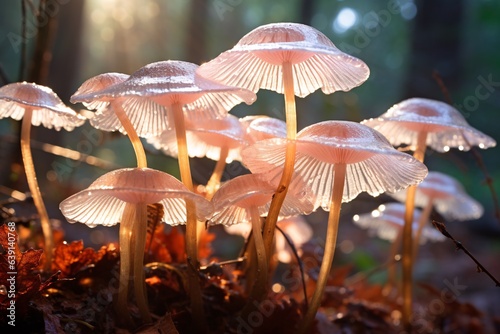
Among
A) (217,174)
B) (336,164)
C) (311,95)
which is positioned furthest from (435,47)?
(311,95)

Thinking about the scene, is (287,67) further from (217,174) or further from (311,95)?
(311,95)

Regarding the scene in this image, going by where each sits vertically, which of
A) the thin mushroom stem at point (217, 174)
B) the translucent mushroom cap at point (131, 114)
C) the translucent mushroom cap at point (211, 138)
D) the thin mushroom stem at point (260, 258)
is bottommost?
the thin mushroom stem at point (260, 258)

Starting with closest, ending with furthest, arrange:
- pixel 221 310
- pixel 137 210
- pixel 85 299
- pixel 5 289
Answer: pixel 5 289, pixel 137 210, pixel 85 299, pixel 221 310

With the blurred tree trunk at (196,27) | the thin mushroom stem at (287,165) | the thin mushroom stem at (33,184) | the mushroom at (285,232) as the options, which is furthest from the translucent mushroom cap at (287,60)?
the blurred tree trunk at (196,27)

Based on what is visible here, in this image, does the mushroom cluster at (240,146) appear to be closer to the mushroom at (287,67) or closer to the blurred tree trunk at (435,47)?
the mushroom at (287,67)

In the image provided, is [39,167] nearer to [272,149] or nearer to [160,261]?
[160,261]

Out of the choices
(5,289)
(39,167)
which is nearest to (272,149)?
(5,289)
